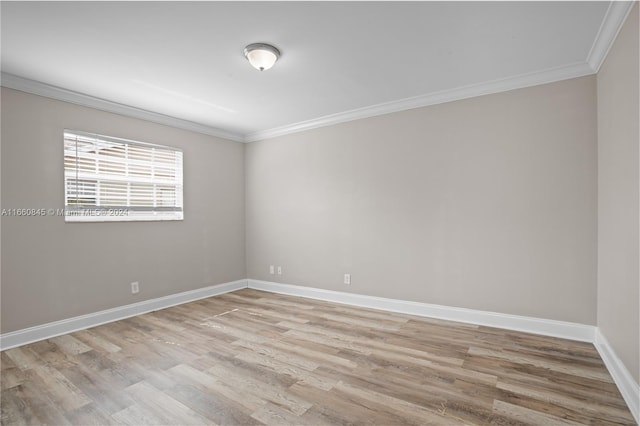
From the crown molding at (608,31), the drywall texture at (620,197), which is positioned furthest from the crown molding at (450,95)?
the drywall texture at (620,197)

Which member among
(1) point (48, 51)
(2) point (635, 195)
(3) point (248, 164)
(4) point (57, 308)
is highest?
(1) point (48, 51)

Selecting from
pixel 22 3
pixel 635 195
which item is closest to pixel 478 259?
pixel 635 195

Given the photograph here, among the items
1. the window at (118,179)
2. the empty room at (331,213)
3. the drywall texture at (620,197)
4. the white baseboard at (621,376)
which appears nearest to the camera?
the white baseboard at (621,376)

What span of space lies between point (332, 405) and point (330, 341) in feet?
3.45

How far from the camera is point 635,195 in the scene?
2061 millimetres

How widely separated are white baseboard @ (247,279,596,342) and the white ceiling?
2.39 meters

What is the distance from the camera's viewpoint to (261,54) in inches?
104

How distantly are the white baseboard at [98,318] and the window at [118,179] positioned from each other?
3.55ft

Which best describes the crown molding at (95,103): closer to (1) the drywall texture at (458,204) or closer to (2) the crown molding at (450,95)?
(2) the crown molding at (450,95)

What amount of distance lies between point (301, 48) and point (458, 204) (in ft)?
7.67

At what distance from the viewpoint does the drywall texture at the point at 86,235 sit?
3.12m

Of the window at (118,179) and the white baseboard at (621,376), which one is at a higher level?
the window at (118,179)

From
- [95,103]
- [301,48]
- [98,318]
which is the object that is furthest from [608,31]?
[98,318]

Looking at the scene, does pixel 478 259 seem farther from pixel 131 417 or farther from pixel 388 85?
pixel 131 417
